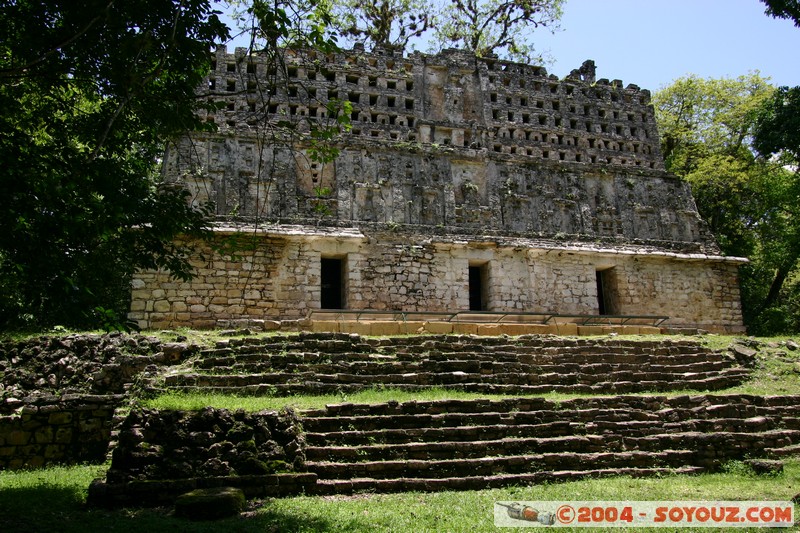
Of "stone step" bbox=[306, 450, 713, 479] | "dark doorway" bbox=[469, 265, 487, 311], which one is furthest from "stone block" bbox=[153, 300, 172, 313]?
"stone step" bbox=[306, 450, 713, 479]

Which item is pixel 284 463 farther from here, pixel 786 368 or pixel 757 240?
pixel 757 240

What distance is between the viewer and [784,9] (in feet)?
40.7

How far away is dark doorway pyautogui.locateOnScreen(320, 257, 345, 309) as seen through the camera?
60.8 ft

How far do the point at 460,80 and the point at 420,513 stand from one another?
1745 centimetres

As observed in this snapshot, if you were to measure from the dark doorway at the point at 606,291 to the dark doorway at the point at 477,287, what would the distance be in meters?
3.75

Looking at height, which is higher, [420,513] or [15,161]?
[15,161]

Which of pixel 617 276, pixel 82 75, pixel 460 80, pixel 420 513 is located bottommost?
pixel 420 513

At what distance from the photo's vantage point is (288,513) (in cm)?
730

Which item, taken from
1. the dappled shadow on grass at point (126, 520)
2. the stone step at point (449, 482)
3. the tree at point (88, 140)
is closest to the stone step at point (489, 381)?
the stone step at point (449, 482)

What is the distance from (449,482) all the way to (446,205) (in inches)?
475

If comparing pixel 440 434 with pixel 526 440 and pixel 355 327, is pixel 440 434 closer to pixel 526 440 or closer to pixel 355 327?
pixel 526 440

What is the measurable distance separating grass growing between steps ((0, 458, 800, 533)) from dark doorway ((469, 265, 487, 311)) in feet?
33.8

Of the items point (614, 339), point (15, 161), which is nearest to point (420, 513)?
point (15, 161)

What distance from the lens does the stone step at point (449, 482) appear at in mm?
8414
